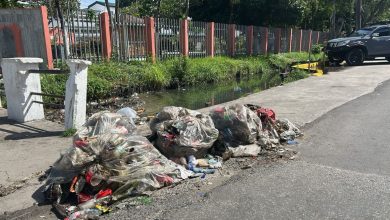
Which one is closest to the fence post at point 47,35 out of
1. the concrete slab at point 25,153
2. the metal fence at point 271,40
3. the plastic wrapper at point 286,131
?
the concrete slab at point 25,153

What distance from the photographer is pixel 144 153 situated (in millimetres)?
4570

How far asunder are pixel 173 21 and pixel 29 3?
9.21 meters

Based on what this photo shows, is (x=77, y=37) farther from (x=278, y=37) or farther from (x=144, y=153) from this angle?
(x=278, y=37)

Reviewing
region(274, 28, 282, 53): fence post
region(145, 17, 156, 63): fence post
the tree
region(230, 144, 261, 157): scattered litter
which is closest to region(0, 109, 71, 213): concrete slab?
region(230, 144, 261, 157): scattered litter

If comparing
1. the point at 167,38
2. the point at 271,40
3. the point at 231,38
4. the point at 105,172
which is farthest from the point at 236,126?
the point at 271,40

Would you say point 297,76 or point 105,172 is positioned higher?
point 105,172

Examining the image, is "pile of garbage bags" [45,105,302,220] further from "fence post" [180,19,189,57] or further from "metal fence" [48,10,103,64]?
"fence post" [180,19,189,57]

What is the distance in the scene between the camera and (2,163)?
5211 millimetres

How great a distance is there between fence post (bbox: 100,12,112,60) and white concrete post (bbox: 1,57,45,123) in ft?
20.3

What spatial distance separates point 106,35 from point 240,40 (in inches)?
433

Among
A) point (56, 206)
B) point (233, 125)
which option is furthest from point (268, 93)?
point (56, 206)

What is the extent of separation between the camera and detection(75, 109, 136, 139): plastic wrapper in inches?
192

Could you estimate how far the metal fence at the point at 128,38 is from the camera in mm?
14219

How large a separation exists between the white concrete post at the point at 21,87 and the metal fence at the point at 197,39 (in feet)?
36.8
